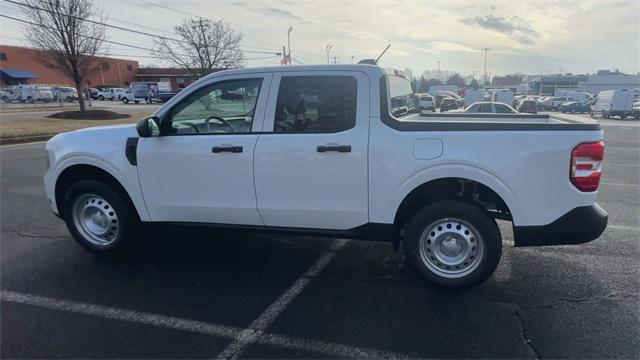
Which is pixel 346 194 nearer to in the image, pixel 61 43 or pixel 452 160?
pixel 452 160

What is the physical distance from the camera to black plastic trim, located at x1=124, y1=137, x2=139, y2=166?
4168 mm

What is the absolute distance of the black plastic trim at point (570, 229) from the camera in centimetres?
333

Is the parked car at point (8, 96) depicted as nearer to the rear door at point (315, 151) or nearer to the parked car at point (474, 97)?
the parked car at point (474, 97)

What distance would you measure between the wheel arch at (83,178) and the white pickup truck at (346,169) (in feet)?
0.06

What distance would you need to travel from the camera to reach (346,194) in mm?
3674

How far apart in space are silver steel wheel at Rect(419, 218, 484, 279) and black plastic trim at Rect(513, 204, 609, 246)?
371 millimetres

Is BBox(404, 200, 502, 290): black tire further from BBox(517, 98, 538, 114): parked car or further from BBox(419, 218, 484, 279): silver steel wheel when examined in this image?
BBox(517, 98, 538, 114): parked car

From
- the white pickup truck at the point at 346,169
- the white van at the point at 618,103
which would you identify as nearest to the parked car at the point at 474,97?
the white van at the point at 618,103

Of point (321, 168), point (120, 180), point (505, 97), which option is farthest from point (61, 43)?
point (505, 97)

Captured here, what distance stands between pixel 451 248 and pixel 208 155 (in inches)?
92.8

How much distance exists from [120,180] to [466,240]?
11.2 feet

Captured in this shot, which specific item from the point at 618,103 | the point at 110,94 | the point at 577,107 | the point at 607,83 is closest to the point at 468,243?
the point at 618,103

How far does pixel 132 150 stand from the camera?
418 centimetres

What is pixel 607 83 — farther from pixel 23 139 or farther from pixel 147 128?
pixel 147 128
